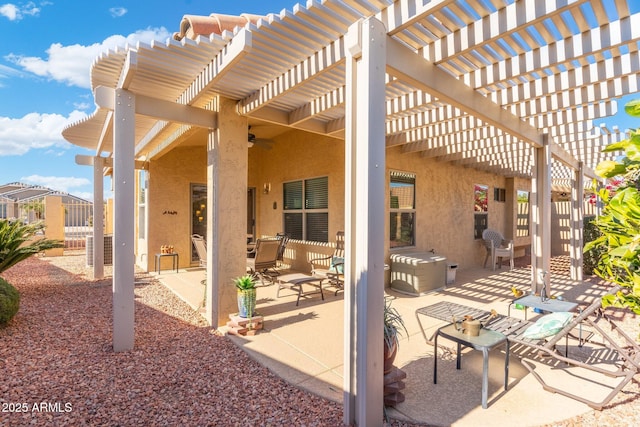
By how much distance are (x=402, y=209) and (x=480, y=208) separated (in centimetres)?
426

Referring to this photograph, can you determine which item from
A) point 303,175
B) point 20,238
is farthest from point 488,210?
point 20,238

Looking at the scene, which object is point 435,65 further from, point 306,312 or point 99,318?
point 99,318

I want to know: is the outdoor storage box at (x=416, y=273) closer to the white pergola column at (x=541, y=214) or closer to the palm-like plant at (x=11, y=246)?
the white pergola column at (x=541, y=214)

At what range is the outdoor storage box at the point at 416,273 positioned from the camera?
20.6 feet

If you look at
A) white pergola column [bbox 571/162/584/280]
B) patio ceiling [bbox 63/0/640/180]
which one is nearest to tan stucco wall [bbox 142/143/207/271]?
patio ceiling [bbox 63/0/640/180]

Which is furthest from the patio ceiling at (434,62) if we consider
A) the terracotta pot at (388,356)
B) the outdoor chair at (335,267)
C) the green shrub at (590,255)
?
the green shrub at (590,255)

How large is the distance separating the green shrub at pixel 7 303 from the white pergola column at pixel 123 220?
1.52 m

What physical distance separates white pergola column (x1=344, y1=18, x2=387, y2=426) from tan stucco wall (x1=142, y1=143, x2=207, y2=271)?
724cm

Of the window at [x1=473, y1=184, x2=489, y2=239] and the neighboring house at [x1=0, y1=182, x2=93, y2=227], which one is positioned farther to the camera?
the neighboring house at [x1=0, y1=182, x2=93, y2=227]

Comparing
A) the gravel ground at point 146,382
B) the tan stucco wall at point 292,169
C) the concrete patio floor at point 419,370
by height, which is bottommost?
the concrete patio floor at point 419,370

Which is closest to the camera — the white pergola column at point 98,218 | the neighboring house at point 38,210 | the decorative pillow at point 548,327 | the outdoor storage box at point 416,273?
the decorative pillow at point 548,327

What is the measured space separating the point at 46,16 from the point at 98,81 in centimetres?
614

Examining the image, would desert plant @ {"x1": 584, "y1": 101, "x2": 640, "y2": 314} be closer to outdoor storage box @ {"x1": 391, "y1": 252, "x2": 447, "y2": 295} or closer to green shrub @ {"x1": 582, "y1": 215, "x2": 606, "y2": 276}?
outdoor storage box @ {"x1": 391, "y1": 252, "x2": 447, "y2": 295}

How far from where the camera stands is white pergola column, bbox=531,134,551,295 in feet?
18.6
